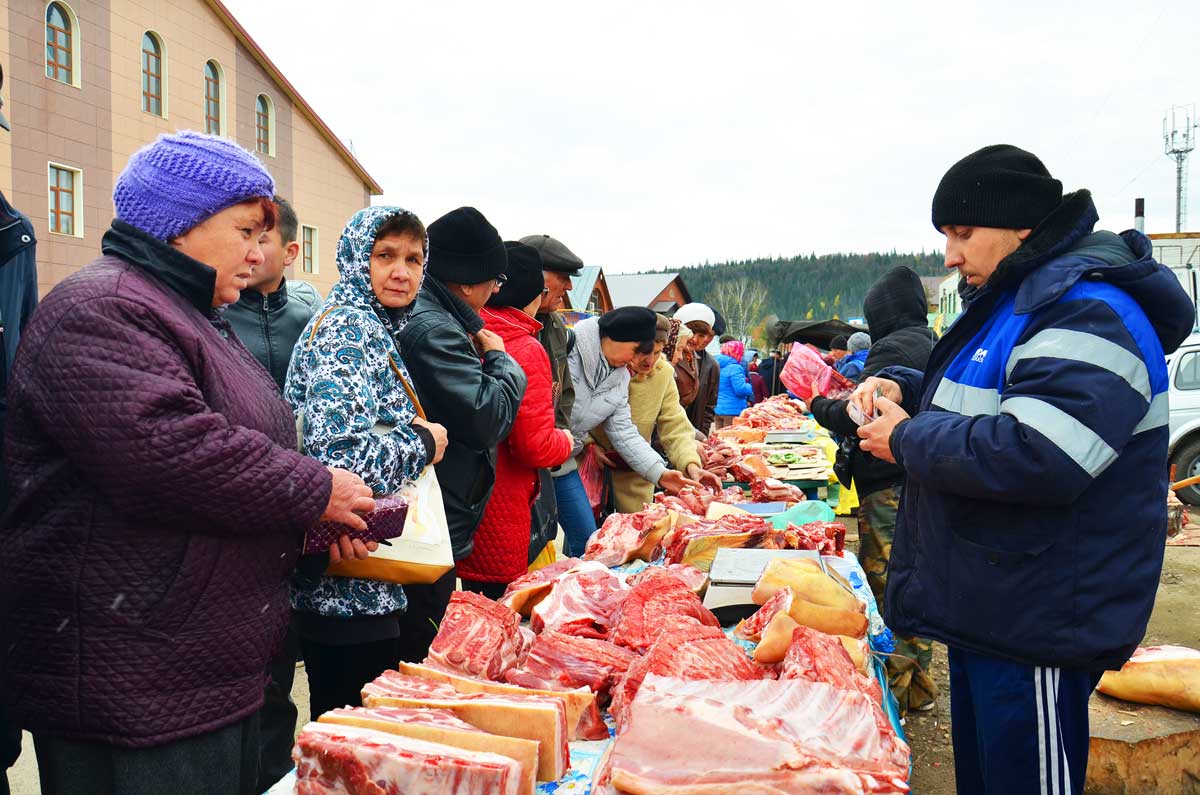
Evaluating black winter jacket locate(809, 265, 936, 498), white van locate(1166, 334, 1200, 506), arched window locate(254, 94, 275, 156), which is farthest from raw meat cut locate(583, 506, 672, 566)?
arched window locate(254, 94, 275, 156)

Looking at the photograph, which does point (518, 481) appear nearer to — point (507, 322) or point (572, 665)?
point (507, 322)

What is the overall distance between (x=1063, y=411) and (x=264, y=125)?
22052mm

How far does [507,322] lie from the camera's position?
3.82 meters

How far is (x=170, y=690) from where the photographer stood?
1751 mm

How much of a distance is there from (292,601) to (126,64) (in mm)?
18050

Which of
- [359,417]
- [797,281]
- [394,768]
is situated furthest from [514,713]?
→ [797,281]

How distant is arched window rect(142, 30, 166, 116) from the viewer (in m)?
17.2

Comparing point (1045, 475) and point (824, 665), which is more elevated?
point (1045, 475)

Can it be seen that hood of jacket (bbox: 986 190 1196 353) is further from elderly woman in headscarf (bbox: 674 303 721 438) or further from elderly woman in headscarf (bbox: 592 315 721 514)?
elderly woman in headscarf (bbox: 674 303 721 438)

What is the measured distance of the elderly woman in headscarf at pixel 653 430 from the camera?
5.71 metres

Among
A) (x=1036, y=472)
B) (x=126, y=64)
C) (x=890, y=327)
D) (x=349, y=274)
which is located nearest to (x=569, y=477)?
(x=890, y=327)

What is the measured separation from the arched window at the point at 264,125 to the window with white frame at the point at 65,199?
5.31 m

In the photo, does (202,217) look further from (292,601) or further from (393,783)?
(393,783)

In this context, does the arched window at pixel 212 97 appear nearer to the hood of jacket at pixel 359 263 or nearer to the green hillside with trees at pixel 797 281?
the hood of jacket at pixel 359 263
